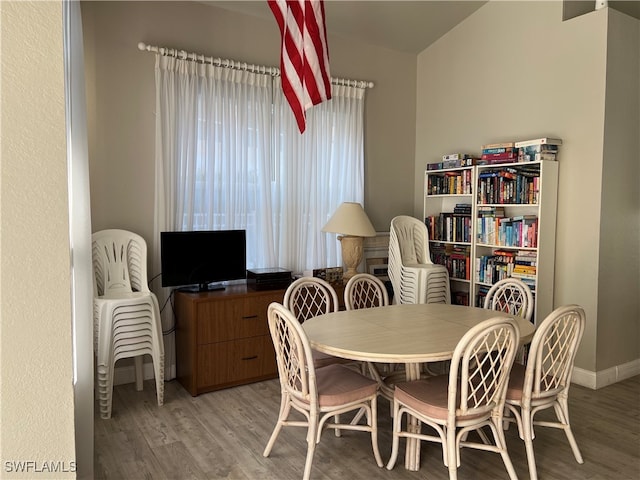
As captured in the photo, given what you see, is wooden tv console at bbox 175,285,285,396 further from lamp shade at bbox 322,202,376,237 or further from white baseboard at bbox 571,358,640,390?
white baseboard at bbox 571,358,640,390

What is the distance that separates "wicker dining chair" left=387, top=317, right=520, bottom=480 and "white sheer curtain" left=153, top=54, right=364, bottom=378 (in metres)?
2.16

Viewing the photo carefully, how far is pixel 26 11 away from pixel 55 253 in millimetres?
511

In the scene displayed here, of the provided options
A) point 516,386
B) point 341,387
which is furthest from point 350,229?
point 516,386

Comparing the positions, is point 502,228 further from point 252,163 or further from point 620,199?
point 252,163

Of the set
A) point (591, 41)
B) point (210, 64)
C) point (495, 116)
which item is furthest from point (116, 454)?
point (591, 41)

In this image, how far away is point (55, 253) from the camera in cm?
110

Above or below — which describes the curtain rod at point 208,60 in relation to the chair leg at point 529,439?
above

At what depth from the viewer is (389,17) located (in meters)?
4.59

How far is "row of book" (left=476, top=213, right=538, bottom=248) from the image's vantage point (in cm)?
402

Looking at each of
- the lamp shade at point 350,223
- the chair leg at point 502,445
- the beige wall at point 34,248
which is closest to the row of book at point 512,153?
the lamp shade at point 350,223

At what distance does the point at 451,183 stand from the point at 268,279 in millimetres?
1995

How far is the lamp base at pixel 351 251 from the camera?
4.38 metres

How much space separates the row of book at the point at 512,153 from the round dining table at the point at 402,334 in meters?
1.46

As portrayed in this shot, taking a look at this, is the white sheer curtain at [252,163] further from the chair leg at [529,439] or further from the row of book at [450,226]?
the chair leg at [529,439]
